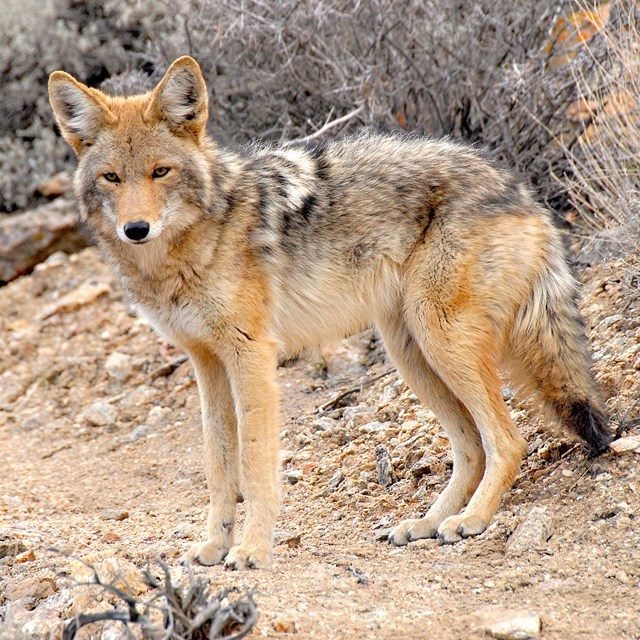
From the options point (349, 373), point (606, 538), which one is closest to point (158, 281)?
point (606, 538)

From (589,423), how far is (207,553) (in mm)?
2140

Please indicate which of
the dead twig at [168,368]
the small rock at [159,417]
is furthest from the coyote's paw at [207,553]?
the dead twig at [168,368]

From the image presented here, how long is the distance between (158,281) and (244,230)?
0.55m

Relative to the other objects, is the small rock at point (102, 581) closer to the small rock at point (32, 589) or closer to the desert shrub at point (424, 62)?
the small rock at point (32, 589)

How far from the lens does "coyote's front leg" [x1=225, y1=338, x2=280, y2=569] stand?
4.27 m

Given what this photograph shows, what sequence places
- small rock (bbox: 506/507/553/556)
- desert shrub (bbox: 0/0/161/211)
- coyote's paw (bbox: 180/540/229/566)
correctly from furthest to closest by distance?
desert shrub (bbox: 0/0/161/211), coyote's paw (bbox: 180/540/229/566), small rock (bbox: 506/507/553/556)

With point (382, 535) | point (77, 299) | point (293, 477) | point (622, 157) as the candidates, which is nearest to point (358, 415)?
point (293, 477)

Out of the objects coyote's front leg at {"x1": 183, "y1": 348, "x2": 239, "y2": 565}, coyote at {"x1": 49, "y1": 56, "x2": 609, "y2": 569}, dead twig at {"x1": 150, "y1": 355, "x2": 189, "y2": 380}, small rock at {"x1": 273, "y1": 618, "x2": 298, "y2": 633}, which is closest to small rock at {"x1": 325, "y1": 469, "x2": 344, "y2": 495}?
coyote at {"x1": 49, "y1": 56, "x2": 609, "y2": 569}

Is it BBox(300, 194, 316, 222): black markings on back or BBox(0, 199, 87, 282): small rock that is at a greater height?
BBox(300, 194, 316, 222): black markings on back

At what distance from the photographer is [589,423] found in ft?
14.8

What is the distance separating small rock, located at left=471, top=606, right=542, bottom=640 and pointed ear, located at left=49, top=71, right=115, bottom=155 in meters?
3.07

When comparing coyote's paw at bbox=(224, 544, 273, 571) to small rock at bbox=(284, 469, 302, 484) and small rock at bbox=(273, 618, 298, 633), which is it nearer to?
small rock at bbox=(273, 618, 298, 633)

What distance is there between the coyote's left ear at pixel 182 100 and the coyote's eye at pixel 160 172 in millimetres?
285

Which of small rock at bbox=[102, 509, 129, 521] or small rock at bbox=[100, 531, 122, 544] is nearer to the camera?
small rock at bbox=[100, 531, 122, 544]
